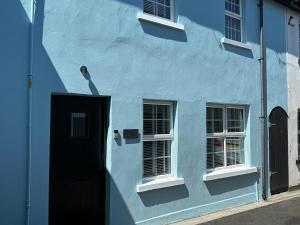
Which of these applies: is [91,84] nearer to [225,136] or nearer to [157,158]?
[157,158]

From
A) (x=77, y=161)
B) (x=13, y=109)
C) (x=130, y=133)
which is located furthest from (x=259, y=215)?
(x=13, y=109)

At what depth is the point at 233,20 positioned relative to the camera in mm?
9352

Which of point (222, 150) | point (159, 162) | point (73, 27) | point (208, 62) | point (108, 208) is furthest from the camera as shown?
point (222, 150)

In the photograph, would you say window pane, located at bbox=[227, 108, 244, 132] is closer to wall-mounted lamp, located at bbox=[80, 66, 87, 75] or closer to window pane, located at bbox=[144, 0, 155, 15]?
window pane, located at bbox=[144, 0, 155, 15]

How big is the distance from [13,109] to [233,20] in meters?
6.10

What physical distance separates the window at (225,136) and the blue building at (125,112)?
3 centimetres

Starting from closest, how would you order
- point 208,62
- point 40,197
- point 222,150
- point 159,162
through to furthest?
point 40,197
point 159,162
point 208,62
point 222,150

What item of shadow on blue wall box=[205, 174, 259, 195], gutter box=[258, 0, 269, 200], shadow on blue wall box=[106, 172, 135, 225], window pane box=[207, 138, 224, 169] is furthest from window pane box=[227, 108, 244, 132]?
shadow on blue wall box=[106, 172, 135, 225]

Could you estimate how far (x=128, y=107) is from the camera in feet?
21.8

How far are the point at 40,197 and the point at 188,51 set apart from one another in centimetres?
410

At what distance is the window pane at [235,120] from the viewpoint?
9078mm

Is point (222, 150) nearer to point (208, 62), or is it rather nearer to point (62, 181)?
point (208, 62)

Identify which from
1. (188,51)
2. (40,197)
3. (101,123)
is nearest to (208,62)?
(188,51)

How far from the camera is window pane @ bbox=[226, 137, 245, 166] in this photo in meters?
9.02
